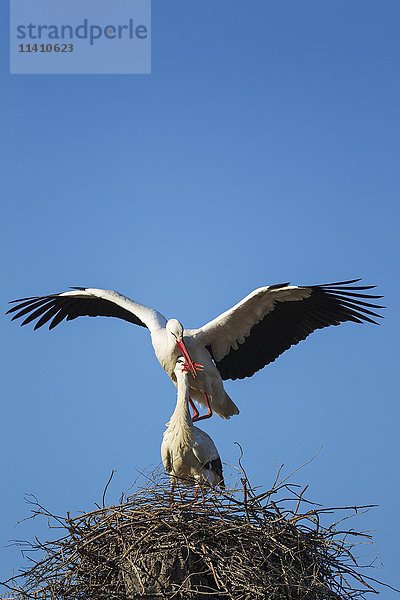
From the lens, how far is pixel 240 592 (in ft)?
15.6

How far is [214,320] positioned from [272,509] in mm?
2648

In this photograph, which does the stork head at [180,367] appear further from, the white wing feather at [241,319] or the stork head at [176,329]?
the white wing feather at [241,319]

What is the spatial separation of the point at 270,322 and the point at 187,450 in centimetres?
174

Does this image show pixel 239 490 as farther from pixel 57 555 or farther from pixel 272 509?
pixel 57 555

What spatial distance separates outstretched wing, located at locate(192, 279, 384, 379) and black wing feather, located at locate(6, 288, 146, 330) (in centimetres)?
89

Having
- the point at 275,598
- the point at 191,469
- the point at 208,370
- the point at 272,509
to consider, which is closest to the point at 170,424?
the point at 191,469

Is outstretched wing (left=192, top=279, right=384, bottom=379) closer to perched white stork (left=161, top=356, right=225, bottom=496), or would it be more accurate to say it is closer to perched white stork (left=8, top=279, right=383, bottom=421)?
perched white stork (left=8, top=279, right=383, bottom=421)

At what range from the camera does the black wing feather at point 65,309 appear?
8.36 metres

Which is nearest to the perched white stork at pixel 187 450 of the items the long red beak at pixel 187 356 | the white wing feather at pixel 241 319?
the long red beak at pixel 187 356

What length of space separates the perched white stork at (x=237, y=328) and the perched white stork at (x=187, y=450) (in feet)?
2.07

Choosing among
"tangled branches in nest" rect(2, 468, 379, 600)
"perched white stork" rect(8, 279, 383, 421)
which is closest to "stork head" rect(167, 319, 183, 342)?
"perched white stork" rect(8, 279, 383, 421)

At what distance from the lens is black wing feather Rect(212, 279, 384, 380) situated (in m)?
7.52

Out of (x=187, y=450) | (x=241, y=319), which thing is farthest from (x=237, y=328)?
(x=187, y=450)

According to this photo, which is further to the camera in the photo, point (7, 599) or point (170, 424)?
point (170, 424)
